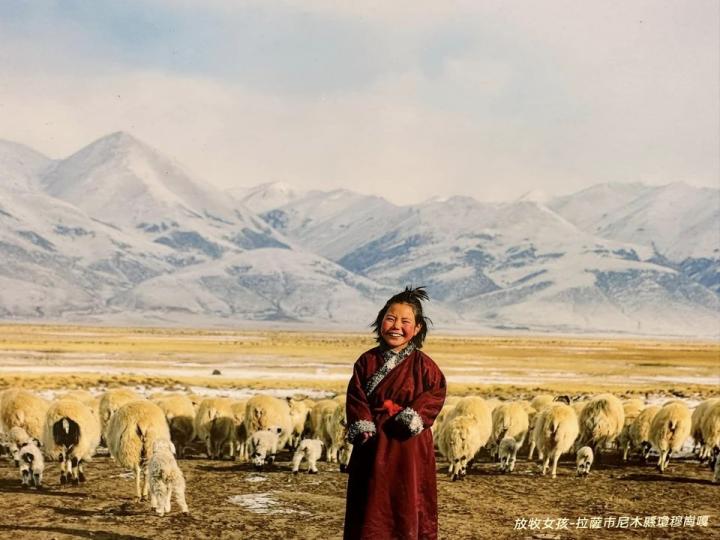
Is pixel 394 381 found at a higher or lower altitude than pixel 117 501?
higher

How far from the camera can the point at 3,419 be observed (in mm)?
16594

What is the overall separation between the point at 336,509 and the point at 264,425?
520 cm

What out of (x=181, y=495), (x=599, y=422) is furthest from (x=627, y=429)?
(x=181, y=495)

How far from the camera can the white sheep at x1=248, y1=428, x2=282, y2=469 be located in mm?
16859

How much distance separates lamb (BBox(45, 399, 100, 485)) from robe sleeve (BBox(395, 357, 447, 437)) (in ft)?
31.6

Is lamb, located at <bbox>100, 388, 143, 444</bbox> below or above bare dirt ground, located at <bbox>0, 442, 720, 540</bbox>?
above

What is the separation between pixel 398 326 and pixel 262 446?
10.8 meters

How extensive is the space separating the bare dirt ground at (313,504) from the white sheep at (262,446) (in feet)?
1.04

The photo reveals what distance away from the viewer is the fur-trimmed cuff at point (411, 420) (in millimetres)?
6617

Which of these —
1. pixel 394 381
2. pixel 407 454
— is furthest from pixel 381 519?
pixel 394 381

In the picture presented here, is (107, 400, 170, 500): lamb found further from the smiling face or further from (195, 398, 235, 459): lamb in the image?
the smiling face

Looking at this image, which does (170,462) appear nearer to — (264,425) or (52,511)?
(52,511)

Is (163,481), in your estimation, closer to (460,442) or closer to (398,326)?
(460,442)


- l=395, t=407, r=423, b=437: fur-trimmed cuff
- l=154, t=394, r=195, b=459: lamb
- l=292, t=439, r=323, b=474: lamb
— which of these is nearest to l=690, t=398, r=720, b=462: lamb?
l=292, t=439, r=323, b=474: lamb
